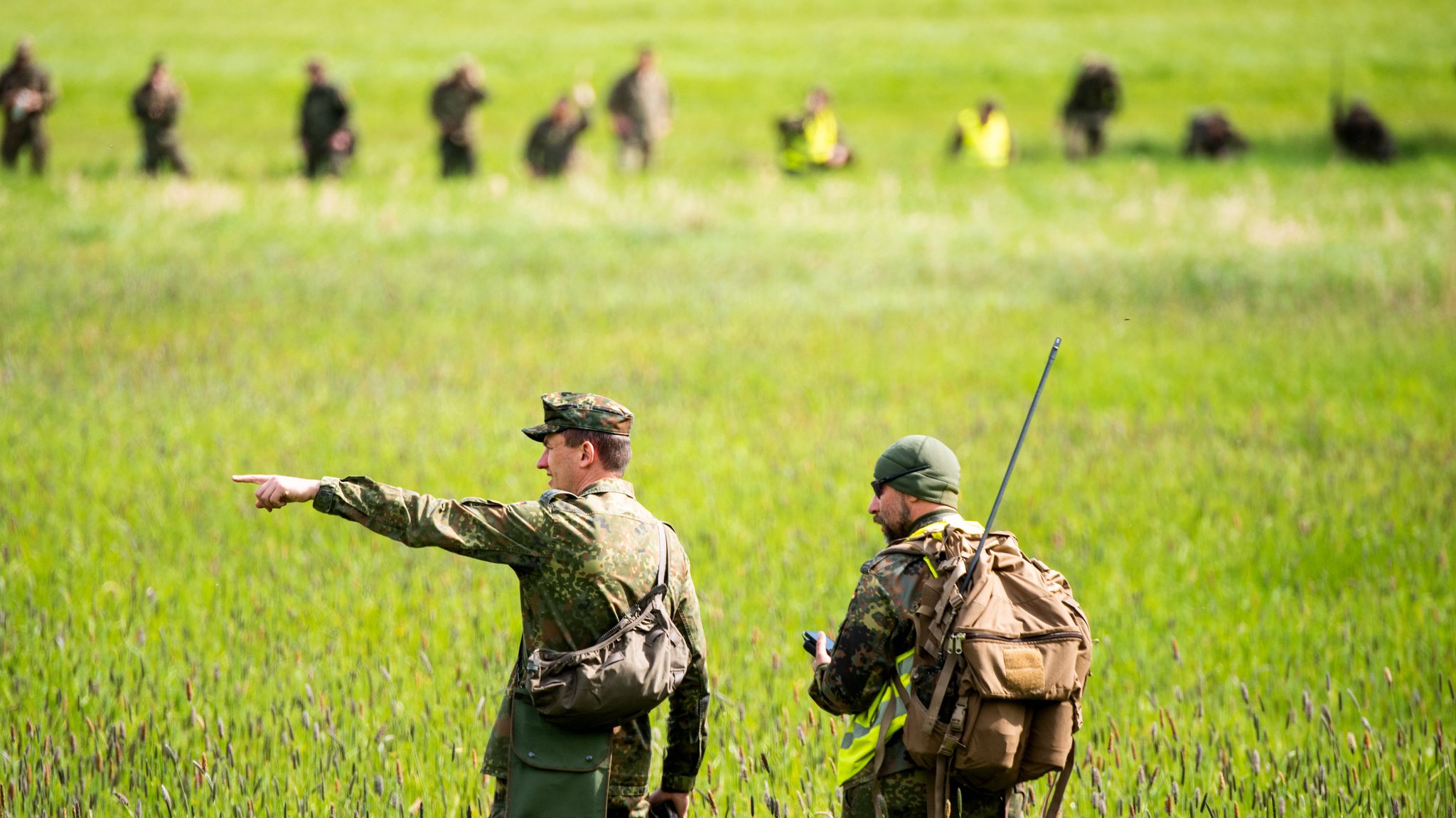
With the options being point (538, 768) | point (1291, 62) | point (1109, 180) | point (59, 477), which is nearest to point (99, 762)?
point (538, 768)

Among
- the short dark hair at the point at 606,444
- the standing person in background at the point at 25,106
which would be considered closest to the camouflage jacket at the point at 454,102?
the standing person in background at the point at 25,106

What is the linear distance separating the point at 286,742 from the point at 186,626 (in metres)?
1.58

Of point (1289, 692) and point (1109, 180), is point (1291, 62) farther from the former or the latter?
point (1289, 692)

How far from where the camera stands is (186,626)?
669 cm

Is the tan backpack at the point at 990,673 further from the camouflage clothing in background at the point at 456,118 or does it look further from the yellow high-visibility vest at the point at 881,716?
the camouflage clothing in background at the point at 456,118

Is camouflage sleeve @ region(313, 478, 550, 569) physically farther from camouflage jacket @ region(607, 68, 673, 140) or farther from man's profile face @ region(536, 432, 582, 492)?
camouflage jacket @ region(607, 68, 673, 140)

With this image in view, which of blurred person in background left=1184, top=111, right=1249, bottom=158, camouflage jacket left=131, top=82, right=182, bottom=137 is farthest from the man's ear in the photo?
blurred person in background left=1184, top=111, right=1249, bottom=158

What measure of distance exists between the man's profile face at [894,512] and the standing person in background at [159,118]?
22.7 meters

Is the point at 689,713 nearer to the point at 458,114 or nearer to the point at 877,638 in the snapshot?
the point at 877,638

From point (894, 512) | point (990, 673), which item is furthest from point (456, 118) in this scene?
point (990, 673)

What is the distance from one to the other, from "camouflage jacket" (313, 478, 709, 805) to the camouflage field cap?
171 millimetres

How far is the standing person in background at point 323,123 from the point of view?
2475 centimetres

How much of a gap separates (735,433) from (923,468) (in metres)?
7.28

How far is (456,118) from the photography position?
85.0 feet
